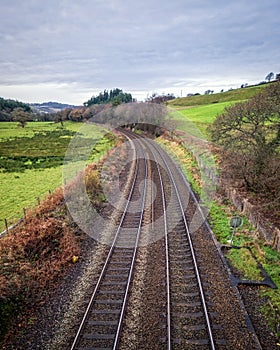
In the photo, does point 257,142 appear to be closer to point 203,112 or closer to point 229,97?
point 203,112

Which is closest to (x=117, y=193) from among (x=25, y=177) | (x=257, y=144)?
(x=257, y=144)

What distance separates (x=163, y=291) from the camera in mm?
8945

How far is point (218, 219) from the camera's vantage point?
1463 cm

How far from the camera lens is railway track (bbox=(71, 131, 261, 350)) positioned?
23.3ft

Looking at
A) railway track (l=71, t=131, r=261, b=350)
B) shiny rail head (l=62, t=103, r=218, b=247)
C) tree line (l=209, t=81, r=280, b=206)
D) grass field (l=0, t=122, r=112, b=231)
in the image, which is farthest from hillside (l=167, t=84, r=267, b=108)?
railway track (l=71, t=131, r=261, b=350)

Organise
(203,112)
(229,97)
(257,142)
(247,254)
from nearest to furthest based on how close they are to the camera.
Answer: (247,254) → (257,142) → (203,112) → (229,97)

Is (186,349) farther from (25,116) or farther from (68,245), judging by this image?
(25,116)

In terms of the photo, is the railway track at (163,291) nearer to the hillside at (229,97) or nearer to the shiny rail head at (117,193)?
the shiny rail head at (117,193)

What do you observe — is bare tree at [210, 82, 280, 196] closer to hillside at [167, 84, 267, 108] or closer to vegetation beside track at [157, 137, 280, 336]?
vegetation beside track at [157, 137, 280, 336]

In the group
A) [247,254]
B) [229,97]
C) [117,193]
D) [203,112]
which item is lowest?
[247,254]

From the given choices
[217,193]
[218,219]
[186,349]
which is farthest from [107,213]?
[186,349]

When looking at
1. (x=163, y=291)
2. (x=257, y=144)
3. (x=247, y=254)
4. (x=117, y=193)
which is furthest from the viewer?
(x=117, y=193)

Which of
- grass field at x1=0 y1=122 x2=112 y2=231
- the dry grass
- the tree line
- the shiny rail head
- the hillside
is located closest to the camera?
the dry grass

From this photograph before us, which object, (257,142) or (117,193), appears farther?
(117,193)
